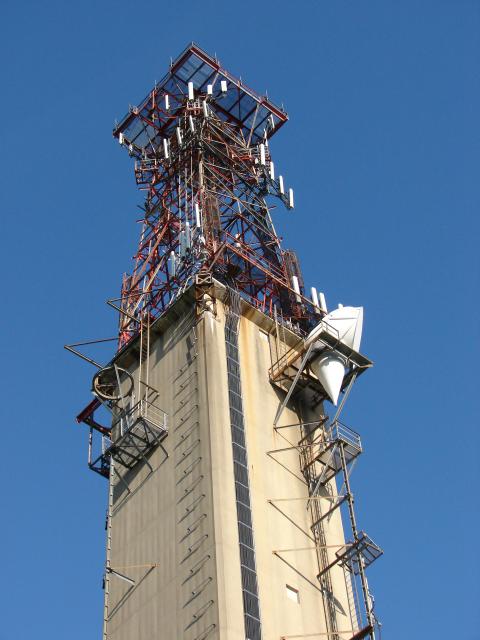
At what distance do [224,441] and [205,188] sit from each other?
2067 centimetres

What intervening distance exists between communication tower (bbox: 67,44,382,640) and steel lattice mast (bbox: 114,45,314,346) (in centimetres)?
16

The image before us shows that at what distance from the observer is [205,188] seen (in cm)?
6688

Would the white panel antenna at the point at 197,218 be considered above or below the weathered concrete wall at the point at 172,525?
above

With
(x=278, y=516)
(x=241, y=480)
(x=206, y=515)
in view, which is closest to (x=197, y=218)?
(x=241, y=480)

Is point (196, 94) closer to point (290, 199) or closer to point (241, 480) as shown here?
point (290, 199)

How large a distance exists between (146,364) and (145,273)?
942 centimetres

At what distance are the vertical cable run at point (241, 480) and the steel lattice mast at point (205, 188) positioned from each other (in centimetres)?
354

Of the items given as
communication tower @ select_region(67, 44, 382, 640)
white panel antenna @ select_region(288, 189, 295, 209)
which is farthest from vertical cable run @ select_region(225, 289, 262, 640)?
white panel antenna @ select_region(288, 189, 295, 209)

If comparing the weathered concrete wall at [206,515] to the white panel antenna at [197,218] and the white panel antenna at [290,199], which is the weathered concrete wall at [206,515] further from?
the white panel antenna at [290,199]

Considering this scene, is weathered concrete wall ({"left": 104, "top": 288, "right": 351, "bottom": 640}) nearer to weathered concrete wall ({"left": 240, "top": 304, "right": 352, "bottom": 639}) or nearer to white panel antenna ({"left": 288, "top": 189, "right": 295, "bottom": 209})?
weathered concrete wall ({"left": 240, "top": 304, "right": 352, "bottom": 639})

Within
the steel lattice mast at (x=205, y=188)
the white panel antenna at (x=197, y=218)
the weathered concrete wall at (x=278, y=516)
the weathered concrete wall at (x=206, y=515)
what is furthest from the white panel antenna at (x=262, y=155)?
the weathered concrete wall at (x=206, y=515)

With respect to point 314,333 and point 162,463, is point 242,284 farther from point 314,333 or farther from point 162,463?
point 162,463

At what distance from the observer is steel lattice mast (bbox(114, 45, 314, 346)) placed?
6122 cm

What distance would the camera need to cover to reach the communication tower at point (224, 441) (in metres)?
47.1
